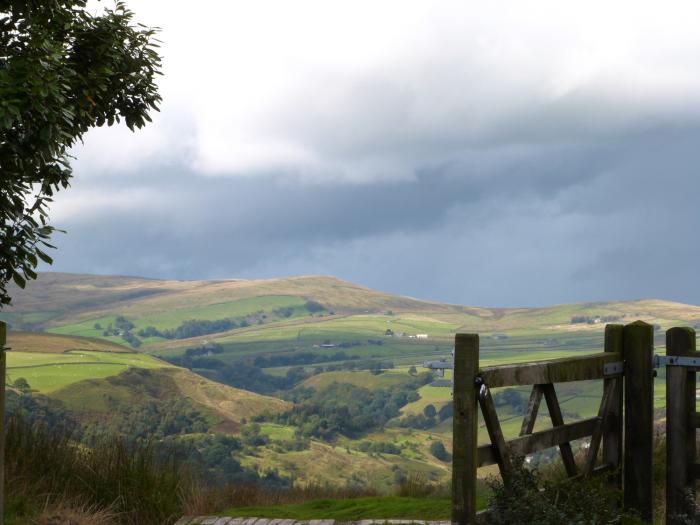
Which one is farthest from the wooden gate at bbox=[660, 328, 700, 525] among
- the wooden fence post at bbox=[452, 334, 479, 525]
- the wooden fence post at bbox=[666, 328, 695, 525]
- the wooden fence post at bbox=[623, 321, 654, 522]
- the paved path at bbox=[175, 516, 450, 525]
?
the wooden fence post at bbox=[452, 334, 479, 525]

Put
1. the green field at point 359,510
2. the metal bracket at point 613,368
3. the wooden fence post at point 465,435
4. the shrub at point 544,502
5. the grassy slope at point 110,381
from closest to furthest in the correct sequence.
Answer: the wooden fence post at point 465,435 < the shrub at point 544,502 < the metal bracket at point 613,368 < the green field at point 359,510 < the grassy slope at point 110,381

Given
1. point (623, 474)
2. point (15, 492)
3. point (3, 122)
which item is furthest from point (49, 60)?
point (623, 474)

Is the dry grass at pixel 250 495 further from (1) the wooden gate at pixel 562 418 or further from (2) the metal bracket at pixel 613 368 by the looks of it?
(2) the metal bracket at pixel 613 368

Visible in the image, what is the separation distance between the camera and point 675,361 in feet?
33.6

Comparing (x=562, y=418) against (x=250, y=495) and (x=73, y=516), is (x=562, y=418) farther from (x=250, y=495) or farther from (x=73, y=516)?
(x=73, y=516)

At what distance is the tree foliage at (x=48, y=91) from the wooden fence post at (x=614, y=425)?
6.61 metres

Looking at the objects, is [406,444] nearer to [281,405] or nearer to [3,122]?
[281,405]

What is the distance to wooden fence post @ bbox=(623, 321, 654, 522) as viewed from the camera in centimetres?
1047

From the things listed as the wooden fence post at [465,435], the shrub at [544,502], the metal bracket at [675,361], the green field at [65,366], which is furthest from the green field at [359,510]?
the green field at [65,366]

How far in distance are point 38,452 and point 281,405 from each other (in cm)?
12738

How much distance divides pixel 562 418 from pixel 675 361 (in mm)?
1989

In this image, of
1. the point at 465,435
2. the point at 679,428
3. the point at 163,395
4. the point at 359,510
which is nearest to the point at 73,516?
the point at 359,510

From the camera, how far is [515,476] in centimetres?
852

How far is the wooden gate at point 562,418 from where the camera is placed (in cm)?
804
